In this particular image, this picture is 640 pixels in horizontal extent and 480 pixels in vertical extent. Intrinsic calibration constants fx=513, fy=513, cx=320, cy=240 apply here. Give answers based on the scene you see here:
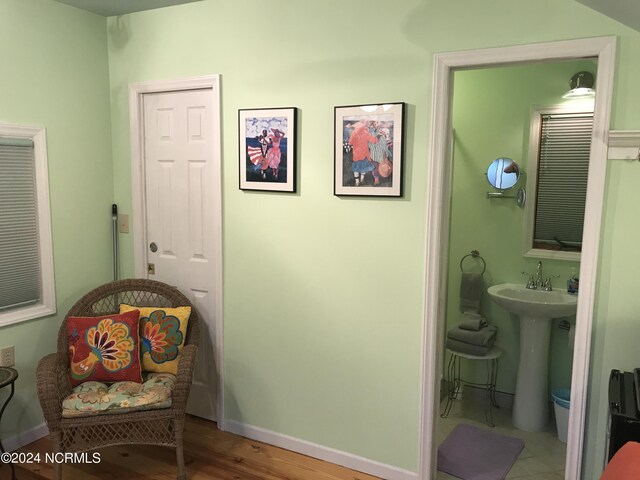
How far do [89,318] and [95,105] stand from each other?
1.36 m

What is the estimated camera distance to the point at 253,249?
2928 millimetres

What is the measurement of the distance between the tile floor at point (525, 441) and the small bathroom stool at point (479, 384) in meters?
0.04

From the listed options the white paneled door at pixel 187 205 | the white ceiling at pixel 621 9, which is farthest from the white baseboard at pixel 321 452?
the white ceiling at pixel 621 9

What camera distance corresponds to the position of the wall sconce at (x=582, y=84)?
309 centimetres

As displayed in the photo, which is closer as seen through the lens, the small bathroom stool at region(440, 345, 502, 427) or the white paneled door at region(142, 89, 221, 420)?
the white paneled door at region(142, 89, 221, 420)

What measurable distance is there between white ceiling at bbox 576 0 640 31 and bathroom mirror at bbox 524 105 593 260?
131cm

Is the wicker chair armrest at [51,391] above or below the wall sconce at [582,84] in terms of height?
below

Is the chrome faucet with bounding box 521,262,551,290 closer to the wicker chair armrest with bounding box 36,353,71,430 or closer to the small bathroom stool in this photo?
the small bathroom stool

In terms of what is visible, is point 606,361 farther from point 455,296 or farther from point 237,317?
point 237,317

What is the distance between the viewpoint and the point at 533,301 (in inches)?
121

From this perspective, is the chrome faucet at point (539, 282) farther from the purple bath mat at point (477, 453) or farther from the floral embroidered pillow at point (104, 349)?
the floral embroidered pillow at point (104, 349)

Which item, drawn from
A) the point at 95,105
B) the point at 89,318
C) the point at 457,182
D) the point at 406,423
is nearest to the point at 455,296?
the point at 457,182

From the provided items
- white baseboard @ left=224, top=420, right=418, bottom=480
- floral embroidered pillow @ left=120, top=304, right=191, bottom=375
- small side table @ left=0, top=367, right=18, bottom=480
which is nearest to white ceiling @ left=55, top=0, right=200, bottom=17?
floral embroidered pillow @ left=120, top=304, right=191, bottom=375

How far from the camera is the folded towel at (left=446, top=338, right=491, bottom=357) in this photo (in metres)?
3.34
